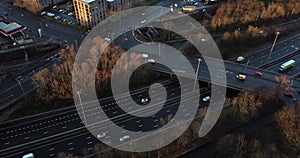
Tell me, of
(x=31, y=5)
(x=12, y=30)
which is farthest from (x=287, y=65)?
(x=31, y=5)

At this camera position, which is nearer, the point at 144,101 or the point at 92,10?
the point at 144,101

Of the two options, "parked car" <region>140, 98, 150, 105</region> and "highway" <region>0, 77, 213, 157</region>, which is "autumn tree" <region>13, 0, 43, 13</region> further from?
"parked car" <region>140, 98, 150, 105</region>

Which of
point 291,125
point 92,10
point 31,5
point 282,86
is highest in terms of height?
point 92,10

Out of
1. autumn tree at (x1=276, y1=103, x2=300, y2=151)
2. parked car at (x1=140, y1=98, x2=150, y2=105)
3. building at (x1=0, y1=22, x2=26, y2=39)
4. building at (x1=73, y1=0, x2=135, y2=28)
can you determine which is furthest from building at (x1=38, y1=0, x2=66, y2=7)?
autumn tree at (x1=276, y1=103, x2=300, y2=151)

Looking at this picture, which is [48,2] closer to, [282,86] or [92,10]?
[92,10]

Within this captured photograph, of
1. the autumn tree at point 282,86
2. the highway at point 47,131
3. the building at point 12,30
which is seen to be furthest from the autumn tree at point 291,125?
the building at point 12,30

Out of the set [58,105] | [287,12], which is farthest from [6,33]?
[287,12]

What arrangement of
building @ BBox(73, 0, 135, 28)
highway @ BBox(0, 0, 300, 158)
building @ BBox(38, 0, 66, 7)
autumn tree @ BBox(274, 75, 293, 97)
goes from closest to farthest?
highway @ BBox(0, 0, 300, 158), autumn tree @ BBox(274, 75, 293, 97), building @ BBox(73, 0, 135, 28), building @ BBox(38, 0, 66, 7)

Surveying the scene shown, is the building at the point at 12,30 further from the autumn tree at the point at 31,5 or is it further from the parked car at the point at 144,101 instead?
the parked car at the point at 144,101

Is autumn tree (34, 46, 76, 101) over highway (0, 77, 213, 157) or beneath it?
over
